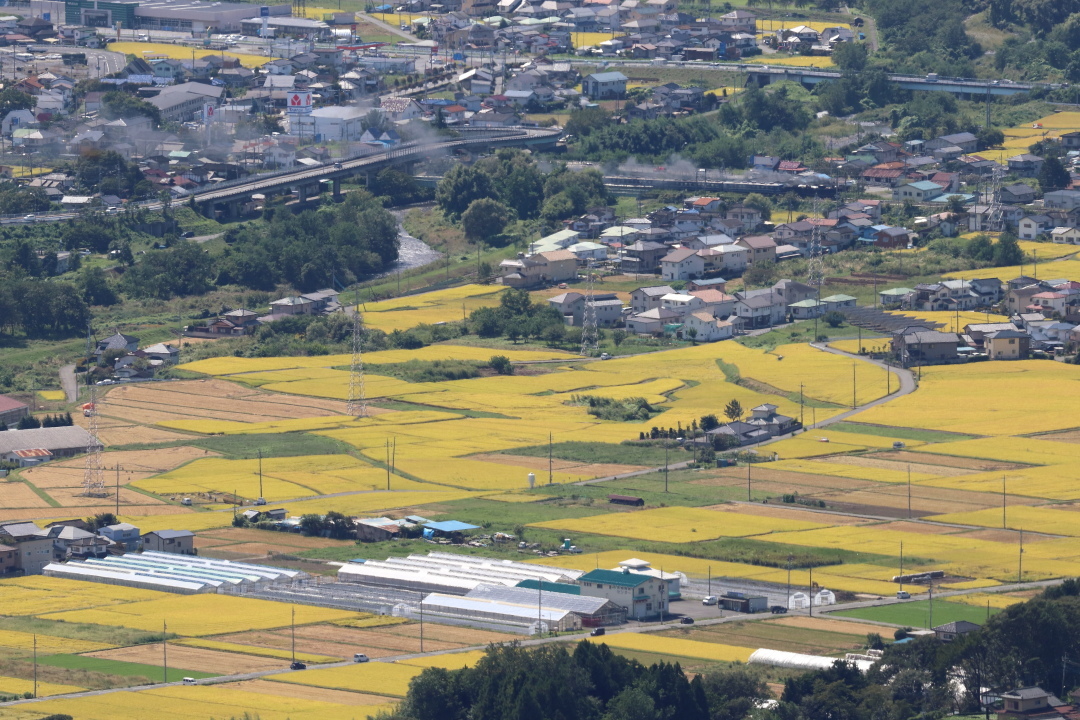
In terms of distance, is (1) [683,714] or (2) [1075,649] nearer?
(1) [683,714]

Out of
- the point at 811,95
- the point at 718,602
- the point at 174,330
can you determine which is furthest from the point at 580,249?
the point at 718,602

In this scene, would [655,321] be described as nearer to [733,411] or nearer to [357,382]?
[357,382]

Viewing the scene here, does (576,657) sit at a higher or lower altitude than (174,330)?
higher

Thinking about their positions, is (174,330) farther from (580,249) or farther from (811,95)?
(811,95)

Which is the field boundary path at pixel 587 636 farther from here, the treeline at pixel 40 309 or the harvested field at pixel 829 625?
the treeline at pixel 40 309

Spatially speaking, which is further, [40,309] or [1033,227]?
[1033,227]

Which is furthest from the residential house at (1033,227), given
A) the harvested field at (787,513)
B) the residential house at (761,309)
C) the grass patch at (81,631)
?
the grass patch at (81,631)

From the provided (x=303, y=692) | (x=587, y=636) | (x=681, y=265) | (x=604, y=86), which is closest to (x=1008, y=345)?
(x=681, y=265)
